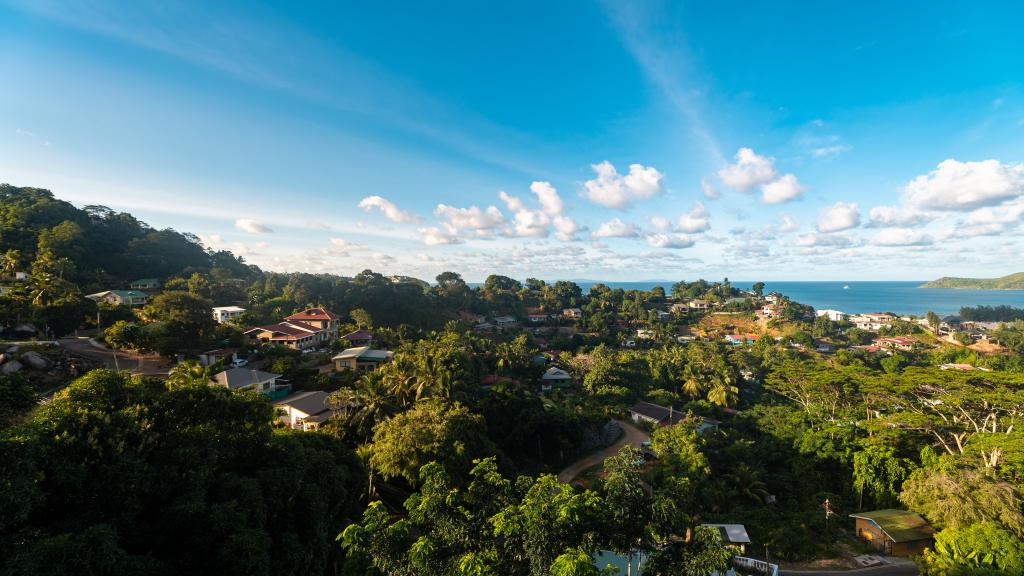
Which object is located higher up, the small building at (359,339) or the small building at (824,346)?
the small building at (359,339)

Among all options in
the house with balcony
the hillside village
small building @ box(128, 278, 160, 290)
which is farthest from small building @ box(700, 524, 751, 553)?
small building @ box(128, 278, 160, 290)

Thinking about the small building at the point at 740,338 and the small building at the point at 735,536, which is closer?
the small building at the point at 735,536

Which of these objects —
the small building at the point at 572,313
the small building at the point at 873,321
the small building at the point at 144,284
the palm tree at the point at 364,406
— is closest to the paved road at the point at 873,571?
the palm tree at the point at 364,406

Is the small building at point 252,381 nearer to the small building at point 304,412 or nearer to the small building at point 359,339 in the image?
the small building at point 304,412

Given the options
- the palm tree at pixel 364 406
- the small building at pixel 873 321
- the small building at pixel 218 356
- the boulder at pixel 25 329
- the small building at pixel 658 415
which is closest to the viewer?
the palm tree at pixel 364 406

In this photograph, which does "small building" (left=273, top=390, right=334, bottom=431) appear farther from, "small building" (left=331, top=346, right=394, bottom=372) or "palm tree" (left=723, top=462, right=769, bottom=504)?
"palm tree" (left=723, top=462, right=769, bottom=504)

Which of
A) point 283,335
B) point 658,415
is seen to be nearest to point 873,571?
point 658,415
